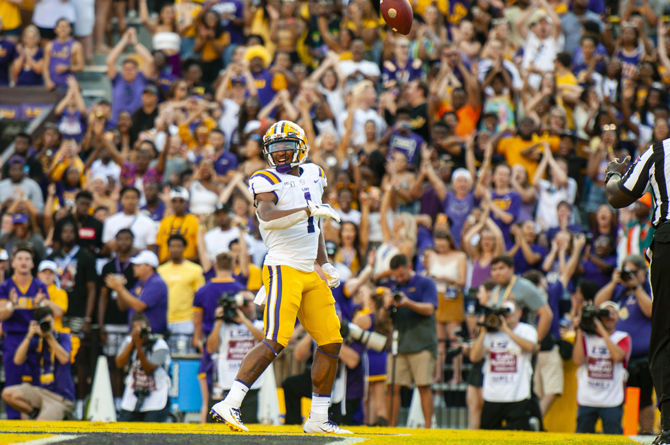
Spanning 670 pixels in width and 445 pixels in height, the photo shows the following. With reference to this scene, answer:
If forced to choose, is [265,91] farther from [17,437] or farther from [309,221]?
[17,437]

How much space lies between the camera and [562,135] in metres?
15.3

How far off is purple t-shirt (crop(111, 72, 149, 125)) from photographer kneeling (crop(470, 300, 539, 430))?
8.76 metres

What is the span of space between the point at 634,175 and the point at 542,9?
37.5ft

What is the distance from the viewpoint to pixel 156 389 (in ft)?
37.2

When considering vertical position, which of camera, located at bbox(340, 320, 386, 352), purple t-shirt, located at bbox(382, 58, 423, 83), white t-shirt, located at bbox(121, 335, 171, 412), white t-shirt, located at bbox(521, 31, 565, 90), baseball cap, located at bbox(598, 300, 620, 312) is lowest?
white t-shirt, located at bbox(121, 335, 171, 412)

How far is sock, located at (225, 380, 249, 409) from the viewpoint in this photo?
24.8ft

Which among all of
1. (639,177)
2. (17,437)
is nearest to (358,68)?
(639,177)

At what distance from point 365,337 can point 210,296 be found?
182cm

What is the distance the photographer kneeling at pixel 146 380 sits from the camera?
36.9 ft

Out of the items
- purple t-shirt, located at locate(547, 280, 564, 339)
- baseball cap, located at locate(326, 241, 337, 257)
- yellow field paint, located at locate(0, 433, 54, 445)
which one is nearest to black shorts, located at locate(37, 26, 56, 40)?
baseball cap, located at locate(326, 241, 337, 257)

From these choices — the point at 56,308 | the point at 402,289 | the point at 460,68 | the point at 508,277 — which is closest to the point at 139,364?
the point at 56,308

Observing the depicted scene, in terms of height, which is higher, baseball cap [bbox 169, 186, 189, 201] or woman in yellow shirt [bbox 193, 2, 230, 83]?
woman in yellow shirt [bbox 193, 2, 230, 83]

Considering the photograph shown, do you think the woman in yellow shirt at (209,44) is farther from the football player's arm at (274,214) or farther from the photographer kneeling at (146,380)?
the football player's arm at (274,214)

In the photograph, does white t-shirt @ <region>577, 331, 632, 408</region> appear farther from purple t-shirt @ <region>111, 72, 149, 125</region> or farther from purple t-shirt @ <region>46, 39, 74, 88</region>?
purple t-shirt @ <region>46, 39, 74, 88</region>
